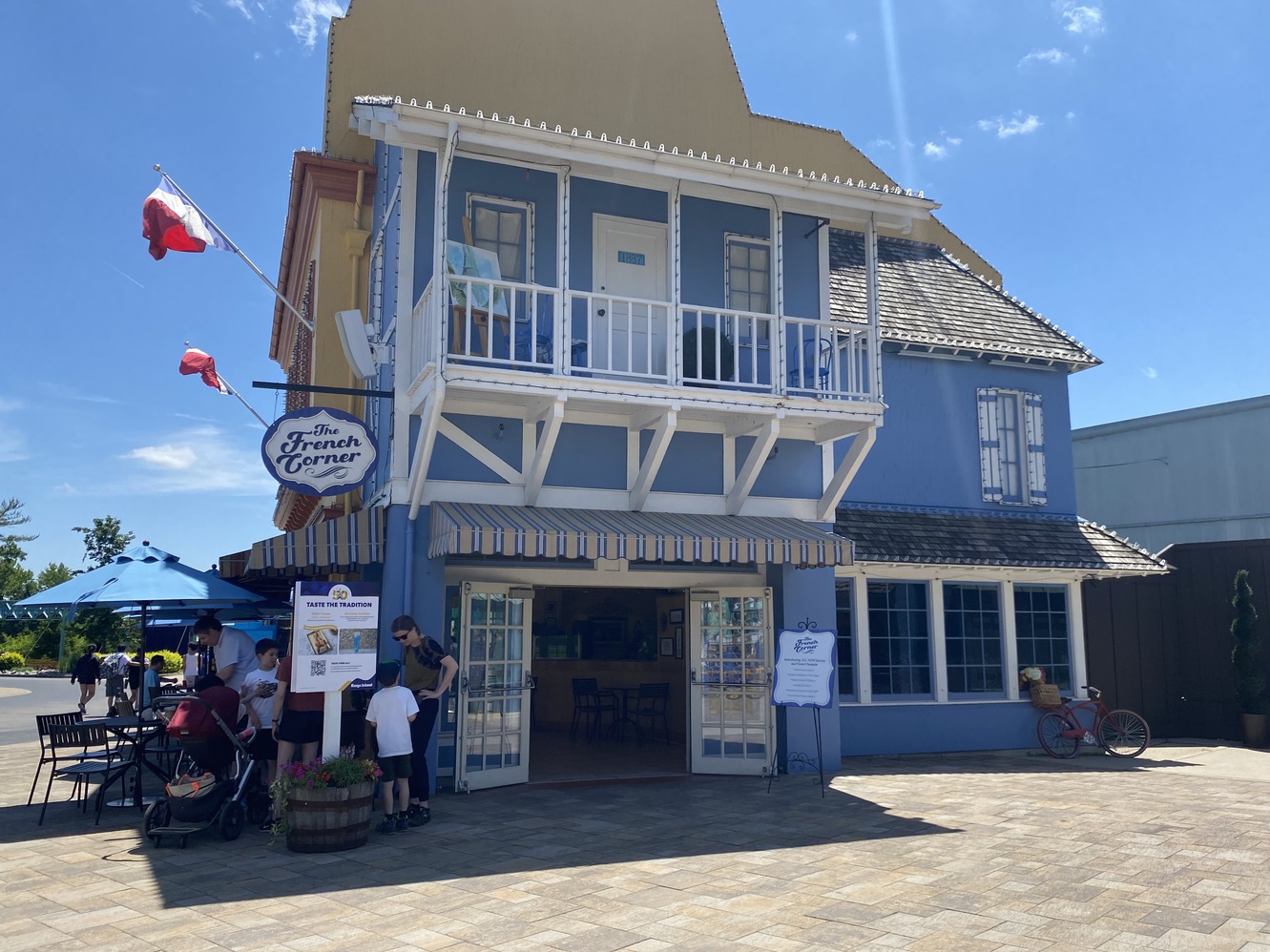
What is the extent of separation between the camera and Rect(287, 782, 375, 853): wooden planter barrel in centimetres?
777

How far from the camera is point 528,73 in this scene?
608 inches

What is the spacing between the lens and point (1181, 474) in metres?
26.0

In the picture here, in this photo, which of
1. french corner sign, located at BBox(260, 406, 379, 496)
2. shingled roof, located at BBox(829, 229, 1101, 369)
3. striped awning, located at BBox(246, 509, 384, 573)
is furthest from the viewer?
shingled roof, located at BBox(829, 229, 1101, 369)

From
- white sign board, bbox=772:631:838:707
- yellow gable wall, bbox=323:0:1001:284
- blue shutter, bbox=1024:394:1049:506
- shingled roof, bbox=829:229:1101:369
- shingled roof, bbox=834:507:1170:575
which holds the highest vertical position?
yellow gable wall, bbox=323:0:1001:284

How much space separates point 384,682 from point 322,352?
7108mm

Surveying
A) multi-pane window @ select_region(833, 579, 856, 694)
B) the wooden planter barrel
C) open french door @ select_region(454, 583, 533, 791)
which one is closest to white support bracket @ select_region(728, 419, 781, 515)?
open french door @ select_region(454, 583, 533, 791)

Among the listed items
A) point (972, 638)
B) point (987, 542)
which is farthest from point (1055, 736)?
point (987, 542)

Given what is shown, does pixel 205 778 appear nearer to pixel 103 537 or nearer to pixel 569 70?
pixel 569 70

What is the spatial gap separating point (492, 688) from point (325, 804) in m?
3.30

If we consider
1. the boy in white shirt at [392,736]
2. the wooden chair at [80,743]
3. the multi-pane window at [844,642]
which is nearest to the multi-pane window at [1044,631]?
the multi-pane window at [844,642]

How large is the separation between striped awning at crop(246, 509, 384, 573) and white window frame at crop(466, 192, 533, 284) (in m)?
3.17

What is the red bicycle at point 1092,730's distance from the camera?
14102 millimetres

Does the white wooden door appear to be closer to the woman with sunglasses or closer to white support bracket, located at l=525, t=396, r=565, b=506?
white support bracket, located at l=525, t=396, r=565, b=506

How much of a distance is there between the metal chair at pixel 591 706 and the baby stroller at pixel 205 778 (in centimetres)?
784
